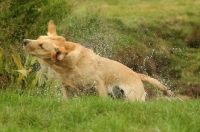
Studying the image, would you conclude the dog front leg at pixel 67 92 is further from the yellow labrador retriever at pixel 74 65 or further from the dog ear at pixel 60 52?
the dog ear at pixel 60 52

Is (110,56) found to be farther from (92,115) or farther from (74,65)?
(92,115)

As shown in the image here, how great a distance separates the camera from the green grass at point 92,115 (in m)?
5.66

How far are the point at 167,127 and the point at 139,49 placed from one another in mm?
13780

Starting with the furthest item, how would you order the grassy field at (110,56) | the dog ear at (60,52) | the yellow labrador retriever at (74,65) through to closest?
the yellow labrador retriever at (74,65) → the dog ear at (60,52) → the grassy field at (110,56)

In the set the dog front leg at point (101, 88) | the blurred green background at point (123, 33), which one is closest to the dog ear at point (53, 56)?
the blurred green background at point (123, 33)

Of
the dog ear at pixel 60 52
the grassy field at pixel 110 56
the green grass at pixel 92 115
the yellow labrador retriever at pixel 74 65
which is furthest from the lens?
the yellow labrador retriever at pixel 74 65

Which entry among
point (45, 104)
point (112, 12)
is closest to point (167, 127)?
point (45, 104)

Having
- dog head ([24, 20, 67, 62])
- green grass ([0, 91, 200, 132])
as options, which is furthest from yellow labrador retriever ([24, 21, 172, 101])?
green grass ([0, 91, 200, 132])

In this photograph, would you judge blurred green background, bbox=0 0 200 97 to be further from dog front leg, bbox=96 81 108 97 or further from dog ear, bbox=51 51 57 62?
dog front leg, bbox=96 81 108 97

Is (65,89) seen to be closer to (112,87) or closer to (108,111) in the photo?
(112,87)

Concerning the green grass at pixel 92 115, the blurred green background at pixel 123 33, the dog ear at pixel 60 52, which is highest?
the dog ear at pixel 60 52

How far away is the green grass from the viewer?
5660 mm

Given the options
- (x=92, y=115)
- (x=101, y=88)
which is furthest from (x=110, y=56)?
(x=92, y=115)

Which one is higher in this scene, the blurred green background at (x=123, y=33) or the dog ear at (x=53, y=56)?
the dog ear at (x=53, y=56)
